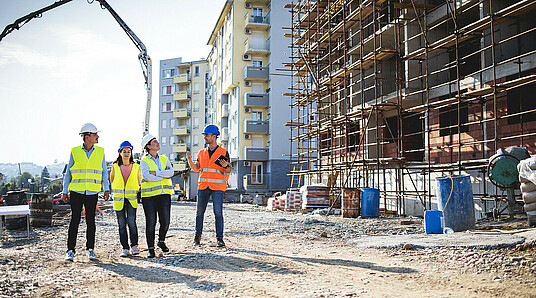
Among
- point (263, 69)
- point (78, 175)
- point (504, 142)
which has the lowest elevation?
point (78, 175)

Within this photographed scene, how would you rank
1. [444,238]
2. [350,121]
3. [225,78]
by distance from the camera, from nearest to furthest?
[444,238] < [350,121] < [225,78]

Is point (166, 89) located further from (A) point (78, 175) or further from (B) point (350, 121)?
(A) point (78, 175)

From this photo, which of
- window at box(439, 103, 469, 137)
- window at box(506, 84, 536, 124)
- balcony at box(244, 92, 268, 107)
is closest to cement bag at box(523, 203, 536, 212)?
window at box(506, 84, 536, 124)

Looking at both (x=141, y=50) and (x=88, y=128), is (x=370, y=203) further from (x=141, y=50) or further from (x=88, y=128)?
(x=141, y=50)

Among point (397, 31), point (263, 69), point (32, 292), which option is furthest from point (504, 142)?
point (263, 69)

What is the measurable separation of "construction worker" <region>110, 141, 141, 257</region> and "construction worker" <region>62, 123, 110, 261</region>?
0.74ft

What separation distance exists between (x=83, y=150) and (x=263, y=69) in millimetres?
39049

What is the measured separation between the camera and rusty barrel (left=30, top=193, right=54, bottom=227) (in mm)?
13414

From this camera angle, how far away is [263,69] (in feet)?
149

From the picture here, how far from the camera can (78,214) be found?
715 cm

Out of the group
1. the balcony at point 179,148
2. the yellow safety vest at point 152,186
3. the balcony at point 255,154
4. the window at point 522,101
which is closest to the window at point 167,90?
the balcony at point 179,148

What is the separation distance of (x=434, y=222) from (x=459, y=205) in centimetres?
58

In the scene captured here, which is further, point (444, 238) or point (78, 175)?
point (444, 238)

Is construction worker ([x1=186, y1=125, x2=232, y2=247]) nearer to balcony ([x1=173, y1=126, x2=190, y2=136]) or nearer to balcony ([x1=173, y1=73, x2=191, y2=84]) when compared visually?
balcony ([x1=173, y1=126, x2=190, y2=136])
